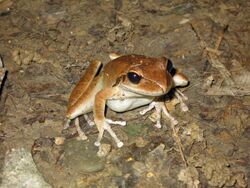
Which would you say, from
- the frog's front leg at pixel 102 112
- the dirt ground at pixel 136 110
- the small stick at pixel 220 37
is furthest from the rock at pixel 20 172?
the small stick at pixel 220 37

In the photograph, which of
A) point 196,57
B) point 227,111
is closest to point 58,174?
point 227,111

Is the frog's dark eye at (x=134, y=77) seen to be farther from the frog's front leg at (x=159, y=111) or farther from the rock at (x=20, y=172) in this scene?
the rock at (x=20, y=172)

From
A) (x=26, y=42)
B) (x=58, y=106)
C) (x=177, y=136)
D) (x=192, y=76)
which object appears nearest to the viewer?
(x=177, y=136)

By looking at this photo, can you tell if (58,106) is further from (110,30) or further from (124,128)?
(110,30)

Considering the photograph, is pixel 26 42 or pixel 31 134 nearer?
pixel 31 134

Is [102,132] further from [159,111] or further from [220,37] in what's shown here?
[220,37]

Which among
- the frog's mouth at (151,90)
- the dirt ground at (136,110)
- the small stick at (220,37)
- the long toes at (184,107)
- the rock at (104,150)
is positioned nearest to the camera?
the frog's mouth at (151,90)

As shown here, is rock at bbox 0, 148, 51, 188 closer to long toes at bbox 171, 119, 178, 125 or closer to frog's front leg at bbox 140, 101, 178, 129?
frog's front leg at bbox 140, 101, 178, 129
